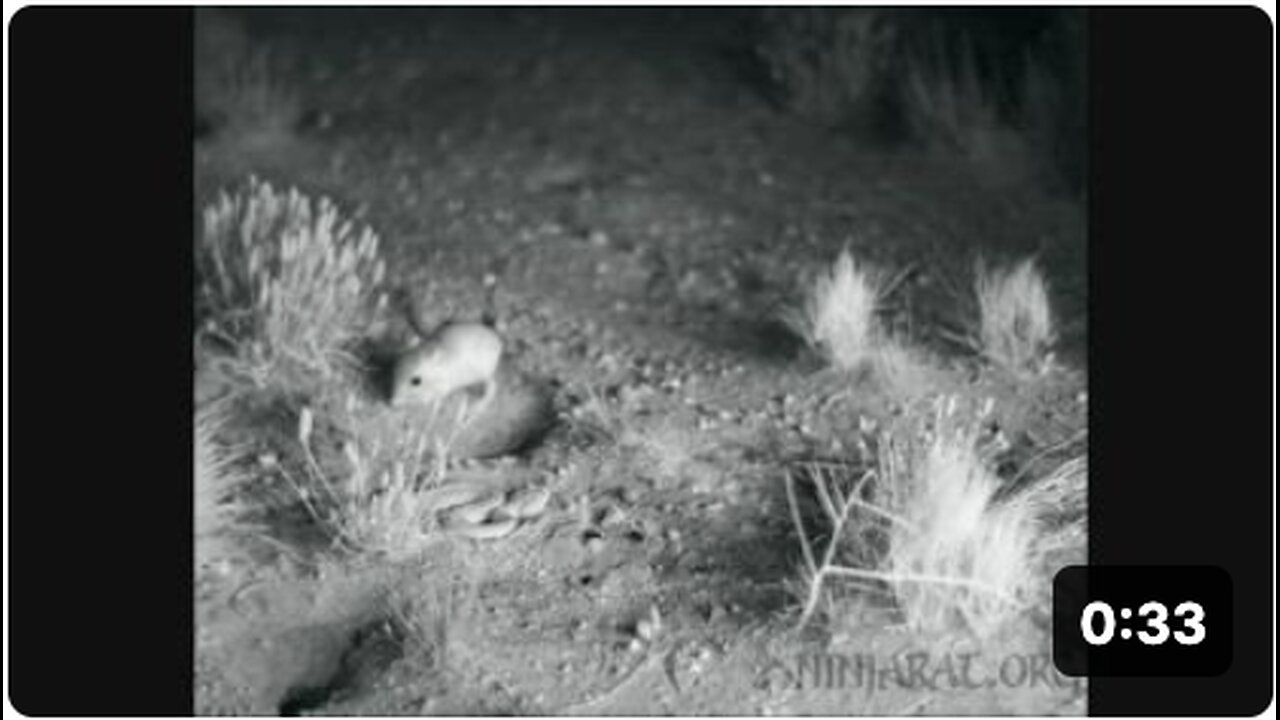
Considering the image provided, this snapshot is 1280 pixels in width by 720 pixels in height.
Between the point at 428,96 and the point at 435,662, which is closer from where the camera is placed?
the point at 435,662

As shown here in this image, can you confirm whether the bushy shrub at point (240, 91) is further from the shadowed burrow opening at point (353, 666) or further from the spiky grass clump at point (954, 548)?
the spiky grass clump at point (954, 548)

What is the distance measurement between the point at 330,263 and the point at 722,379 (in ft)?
3.55

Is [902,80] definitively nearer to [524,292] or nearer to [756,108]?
[756,108]

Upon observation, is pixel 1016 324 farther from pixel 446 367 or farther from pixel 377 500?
pixel 377 500

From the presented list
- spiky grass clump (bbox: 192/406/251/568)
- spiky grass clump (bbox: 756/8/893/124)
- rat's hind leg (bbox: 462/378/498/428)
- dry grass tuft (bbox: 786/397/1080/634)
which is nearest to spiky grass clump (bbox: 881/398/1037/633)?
dry grass tuft (bbox: 786/397/1080/634)

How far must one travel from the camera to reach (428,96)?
216 inches

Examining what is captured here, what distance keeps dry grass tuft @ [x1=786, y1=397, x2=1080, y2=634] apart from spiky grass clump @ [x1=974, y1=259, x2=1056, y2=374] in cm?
67

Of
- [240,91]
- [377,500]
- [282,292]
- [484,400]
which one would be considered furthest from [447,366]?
[240,91]

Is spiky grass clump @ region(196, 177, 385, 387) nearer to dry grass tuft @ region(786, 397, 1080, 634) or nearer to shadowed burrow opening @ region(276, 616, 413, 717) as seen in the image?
shadowed burrow opening @ region(276, 616, 413, 717)

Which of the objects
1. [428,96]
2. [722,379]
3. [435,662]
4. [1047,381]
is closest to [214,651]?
[435,662]

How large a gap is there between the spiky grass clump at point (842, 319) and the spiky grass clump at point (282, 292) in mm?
1168

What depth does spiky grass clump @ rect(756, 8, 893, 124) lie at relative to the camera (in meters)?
5.31

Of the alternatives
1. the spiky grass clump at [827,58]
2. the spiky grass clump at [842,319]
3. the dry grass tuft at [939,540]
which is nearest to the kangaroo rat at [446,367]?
the spiky grass clump at [842,319]

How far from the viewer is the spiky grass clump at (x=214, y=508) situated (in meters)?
3.18
